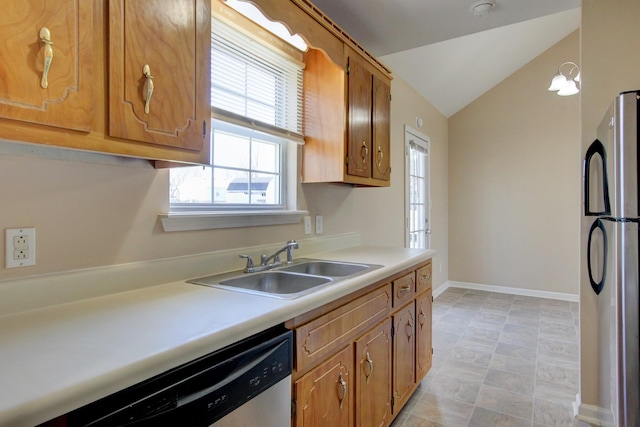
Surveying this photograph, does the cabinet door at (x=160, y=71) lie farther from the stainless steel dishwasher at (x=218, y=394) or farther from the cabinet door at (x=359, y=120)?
the cabinet door at (x=359, y=120)

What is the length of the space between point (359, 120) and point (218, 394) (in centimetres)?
181

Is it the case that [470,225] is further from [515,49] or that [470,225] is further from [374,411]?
[374,411]

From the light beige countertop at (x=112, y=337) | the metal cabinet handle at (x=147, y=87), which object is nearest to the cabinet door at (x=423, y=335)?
the light beige countertop at (x=112, y=337)

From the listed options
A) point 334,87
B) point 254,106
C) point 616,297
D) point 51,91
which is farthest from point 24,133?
point 616,297

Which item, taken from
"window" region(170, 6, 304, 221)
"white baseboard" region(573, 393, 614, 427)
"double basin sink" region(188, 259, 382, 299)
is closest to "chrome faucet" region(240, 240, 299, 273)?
"double basin sink" region(188, 259, 382, 299)

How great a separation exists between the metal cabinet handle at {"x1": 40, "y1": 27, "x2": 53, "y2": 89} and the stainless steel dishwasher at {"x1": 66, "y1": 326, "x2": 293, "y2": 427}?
724 millimetres

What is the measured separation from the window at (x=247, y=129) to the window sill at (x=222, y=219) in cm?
8

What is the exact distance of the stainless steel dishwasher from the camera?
0.73 m

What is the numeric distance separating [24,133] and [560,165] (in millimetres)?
5554

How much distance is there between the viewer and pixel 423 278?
7.93ft

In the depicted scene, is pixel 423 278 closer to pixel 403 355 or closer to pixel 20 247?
pixel 403 355

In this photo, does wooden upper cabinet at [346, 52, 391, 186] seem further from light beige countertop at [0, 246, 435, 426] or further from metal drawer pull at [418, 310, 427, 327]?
light beige countertop at [0, 246, 435, 426]

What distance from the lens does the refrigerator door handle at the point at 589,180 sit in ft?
5.88

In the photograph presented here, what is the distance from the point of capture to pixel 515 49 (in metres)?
4.34
